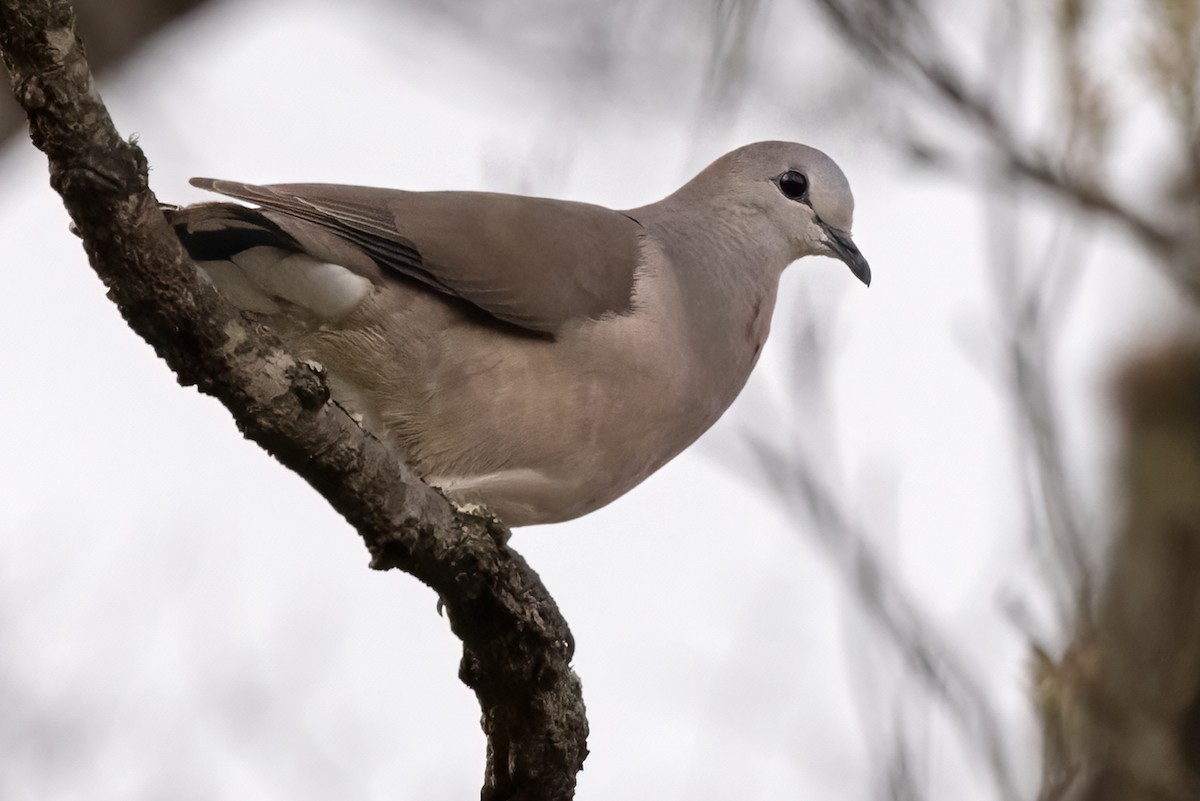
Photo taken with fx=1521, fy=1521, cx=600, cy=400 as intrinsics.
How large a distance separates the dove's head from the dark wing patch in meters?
0.78

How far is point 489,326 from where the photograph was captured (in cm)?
361

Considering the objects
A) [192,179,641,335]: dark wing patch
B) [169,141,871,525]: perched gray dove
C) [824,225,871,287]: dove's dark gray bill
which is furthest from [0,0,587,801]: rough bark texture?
[824,225,871,287]: dove's dark gray bill

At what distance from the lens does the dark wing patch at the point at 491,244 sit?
345cm

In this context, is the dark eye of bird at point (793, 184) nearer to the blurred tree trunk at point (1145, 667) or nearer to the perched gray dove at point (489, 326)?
the perched gray dove at point (489, 326)

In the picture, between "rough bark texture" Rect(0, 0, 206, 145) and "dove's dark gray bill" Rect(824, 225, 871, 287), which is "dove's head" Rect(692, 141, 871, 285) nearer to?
"dove's dark gray bill" Rect(824, 225, 871, 287)

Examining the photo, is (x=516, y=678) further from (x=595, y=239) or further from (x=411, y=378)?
(x=595, y=239)

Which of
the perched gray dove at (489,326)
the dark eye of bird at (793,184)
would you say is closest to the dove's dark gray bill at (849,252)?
the dark eye of bird at (793,184)

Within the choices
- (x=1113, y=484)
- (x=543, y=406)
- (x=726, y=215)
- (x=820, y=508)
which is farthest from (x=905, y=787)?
(x=1113, y=484)

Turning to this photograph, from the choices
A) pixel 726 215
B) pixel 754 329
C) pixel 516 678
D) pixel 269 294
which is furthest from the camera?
pixel 726 215

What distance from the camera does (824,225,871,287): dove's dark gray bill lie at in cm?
459

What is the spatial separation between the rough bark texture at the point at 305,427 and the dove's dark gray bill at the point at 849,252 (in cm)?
186

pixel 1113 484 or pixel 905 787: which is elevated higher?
pixel 1113 484

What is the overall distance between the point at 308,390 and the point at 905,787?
152 cm

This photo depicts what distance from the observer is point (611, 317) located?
12.3 feet
